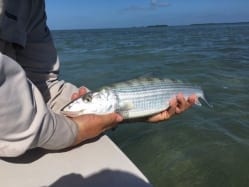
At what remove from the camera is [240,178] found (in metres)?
4.57

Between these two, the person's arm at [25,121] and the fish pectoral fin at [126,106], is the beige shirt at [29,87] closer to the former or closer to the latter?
the person's arm at [25,121]

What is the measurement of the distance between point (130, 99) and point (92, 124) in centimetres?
71

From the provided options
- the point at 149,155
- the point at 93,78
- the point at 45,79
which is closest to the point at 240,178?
the point at 149,155

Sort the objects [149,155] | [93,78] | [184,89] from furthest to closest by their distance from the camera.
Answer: [93,78], [149,155], [184,89]

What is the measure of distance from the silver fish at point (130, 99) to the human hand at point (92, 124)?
9.6 inches

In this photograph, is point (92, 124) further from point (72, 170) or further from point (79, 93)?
point (79, 93)

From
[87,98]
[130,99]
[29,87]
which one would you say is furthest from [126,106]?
[29,87]

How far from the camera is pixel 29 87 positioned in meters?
2.01

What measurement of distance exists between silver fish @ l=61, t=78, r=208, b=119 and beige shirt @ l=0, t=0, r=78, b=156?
330 millimetres

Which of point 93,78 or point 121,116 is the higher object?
point 121,116

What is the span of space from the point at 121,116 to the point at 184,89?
915mm

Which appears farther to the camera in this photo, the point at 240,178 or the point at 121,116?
the point at 240,178

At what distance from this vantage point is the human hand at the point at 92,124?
2569mm

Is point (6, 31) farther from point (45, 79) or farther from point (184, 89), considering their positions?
point (184, 89)
